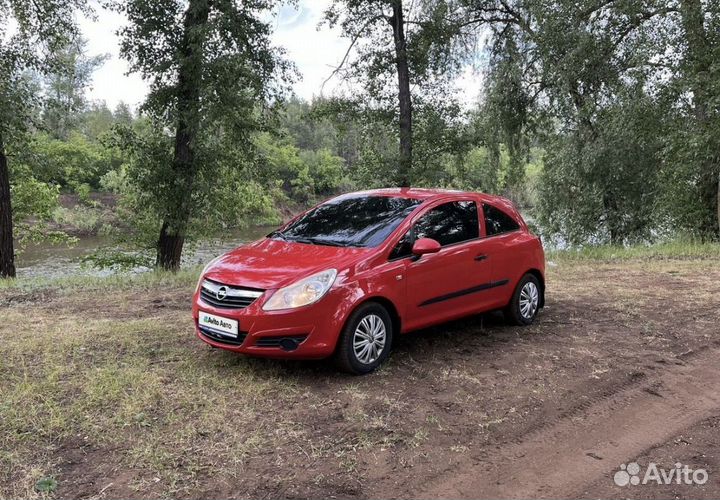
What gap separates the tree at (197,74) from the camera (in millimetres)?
13008

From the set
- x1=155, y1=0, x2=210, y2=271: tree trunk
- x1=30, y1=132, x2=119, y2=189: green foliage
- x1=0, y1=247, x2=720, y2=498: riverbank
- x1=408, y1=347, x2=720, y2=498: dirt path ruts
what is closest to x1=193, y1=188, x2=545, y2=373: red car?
x1=0, y1=247, x2=720, y2=498: riverbank

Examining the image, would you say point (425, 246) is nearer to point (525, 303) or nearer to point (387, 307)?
point (387, 307)

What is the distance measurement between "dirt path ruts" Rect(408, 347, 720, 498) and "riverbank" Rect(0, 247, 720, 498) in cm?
2

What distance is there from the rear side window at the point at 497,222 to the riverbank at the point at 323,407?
44.8 inches

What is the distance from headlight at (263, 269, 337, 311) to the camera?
181 inches

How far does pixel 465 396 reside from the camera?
4.59 m

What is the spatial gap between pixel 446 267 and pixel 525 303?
162cm

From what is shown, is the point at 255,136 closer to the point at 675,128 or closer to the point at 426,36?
the point at 426,36

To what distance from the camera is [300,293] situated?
464 cm

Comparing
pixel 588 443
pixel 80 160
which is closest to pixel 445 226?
pixel 588 443

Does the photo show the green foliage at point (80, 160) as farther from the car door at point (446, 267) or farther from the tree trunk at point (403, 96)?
the car door at point (446, 267)

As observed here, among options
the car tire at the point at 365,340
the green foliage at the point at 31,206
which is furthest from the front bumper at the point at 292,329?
the green foliage at the point at 31,206

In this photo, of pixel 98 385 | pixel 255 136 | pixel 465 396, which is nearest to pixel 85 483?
pixel 98 385

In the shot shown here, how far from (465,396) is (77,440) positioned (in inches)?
113
